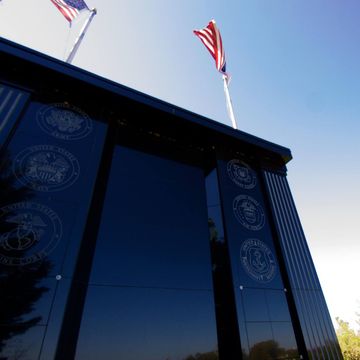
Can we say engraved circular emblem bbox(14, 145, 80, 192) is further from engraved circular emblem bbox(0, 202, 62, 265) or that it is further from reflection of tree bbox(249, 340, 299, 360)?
reflection of tree bbox(249, 340, 299, 360)

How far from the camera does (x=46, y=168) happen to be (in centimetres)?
465

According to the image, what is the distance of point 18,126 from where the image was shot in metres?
4.74

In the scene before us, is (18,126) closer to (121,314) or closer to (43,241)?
(43,241)

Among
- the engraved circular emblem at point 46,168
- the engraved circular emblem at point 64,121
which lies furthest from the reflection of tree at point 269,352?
the engraved circular emblem at point 64,121

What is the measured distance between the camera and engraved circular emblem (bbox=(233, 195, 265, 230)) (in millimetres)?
6199

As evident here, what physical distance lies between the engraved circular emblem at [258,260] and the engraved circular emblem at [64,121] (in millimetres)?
4512

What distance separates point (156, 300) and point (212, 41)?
9153mm

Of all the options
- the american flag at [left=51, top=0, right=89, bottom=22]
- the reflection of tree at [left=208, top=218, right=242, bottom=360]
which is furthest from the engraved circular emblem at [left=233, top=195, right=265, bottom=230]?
the american flag at [left=51, top=0, right=89, bottom=22]

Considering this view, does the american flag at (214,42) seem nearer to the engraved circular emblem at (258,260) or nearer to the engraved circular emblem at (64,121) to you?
the engraved circular emblem at (64,121)

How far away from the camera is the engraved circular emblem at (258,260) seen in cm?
550

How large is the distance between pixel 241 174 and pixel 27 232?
536 cm

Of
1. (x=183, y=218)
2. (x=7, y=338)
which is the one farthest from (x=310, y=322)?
(x=7, y=338)

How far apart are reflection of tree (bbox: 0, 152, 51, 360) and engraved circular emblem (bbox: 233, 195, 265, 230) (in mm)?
4327

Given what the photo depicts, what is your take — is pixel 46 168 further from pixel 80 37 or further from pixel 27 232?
pixel 80 37
